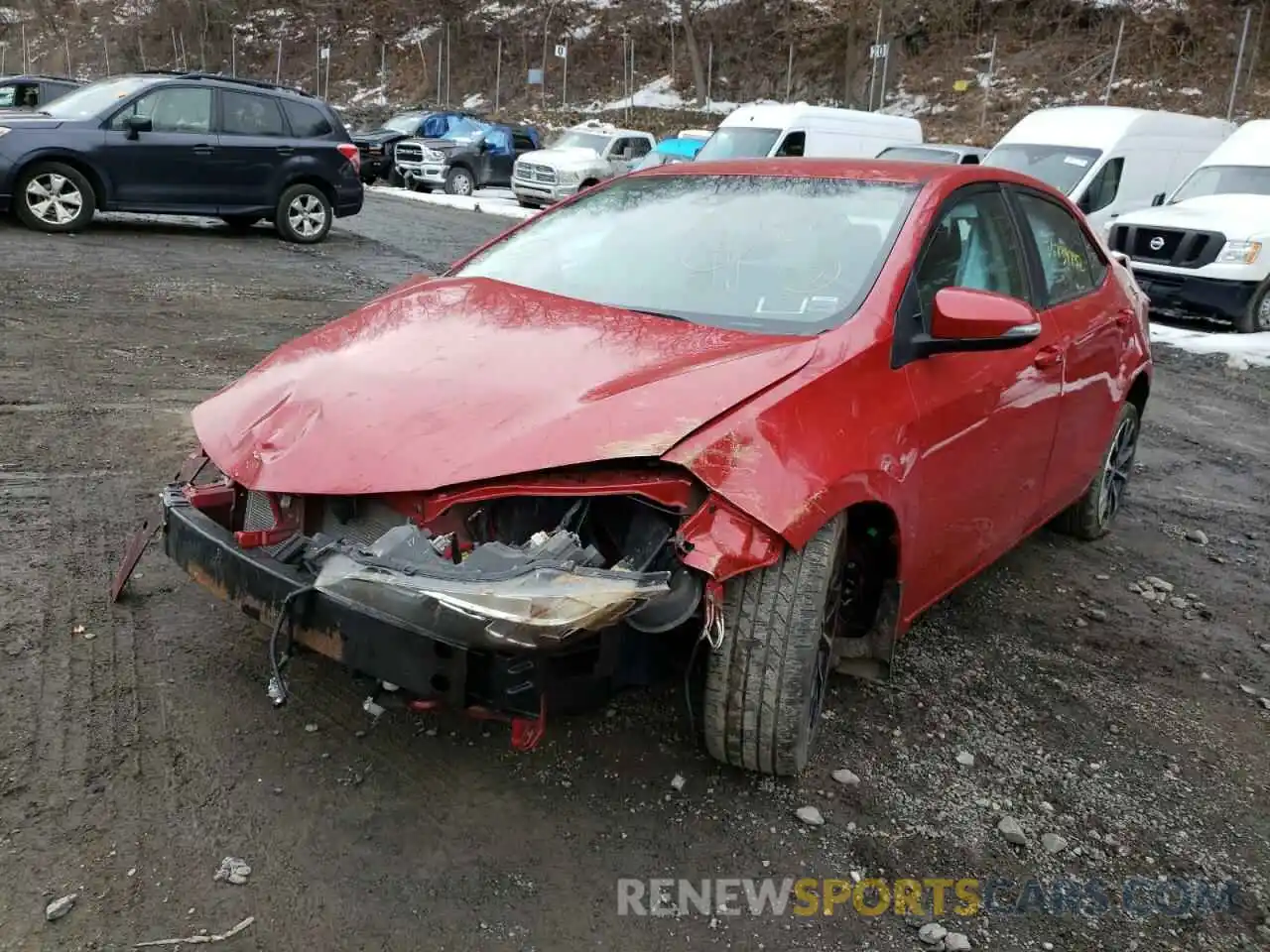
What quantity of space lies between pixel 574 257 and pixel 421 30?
51.5m

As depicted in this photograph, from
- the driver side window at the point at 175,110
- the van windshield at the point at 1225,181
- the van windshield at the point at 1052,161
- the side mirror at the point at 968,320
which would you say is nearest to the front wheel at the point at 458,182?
the driver side window at the point at 175,110

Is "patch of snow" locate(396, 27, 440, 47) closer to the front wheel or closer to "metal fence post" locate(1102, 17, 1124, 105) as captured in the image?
the front wheel

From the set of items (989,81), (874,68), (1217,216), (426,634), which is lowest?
(426,634)

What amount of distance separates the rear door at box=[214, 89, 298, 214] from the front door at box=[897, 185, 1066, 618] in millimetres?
10036

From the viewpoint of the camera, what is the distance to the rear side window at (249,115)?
11.6 metres

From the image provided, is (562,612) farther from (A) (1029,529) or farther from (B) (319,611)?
(A) (1029,529)

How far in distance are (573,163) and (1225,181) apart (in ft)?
42.2

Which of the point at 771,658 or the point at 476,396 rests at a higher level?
the point at 476,396

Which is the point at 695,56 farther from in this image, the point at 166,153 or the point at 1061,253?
the point at 1061,253

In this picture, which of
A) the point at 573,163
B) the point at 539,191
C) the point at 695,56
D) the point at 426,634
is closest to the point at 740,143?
the point at 573,163

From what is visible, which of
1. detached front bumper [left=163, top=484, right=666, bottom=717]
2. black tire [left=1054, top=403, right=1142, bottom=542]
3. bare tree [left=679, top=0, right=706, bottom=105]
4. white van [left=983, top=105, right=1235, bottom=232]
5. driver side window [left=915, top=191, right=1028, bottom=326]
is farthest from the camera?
bare tree [left=679, top=0, right=706, bottom=105]

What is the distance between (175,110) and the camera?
11281 millimetres

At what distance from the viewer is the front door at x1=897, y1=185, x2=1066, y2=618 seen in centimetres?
303

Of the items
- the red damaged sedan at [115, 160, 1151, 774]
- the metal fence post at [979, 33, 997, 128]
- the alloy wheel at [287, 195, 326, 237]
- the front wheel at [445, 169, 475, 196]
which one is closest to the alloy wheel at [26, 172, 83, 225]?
the alloy wheel at [287, 195, 326, 237]
